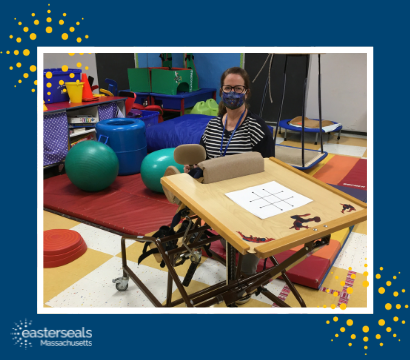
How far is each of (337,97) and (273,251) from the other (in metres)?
6.60

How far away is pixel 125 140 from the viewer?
4.46m

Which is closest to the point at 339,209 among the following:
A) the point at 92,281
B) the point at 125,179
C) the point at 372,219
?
the point at 372,219

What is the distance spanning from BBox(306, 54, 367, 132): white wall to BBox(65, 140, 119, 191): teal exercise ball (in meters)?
4.94

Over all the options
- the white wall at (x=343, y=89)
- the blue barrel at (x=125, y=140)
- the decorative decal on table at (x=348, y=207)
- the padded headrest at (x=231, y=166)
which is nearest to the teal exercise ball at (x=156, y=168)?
the blue barrel at (x=125, y=140)

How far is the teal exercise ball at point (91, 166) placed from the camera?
3.85 meters

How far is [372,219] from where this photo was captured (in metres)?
1.57

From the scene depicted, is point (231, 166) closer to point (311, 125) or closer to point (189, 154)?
point (189, 154)

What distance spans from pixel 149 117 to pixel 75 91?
1.36 metres

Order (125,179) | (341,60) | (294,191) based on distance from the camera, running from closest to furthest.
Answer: (294,191), (125,179), (341,60)

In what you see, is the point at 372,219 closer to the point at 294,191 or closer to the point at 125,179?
the point at 294,191

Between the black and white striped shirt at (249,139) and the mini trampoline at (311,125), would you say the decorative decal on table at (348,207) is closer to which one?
the black and white striped shirt at (249,139)

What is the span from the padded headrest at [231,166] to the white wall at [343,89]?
5.89m

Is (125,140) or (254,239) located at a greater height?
(125,140)

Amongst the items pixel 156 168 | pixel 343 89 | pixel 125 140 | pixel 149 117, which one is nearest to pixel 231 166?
pixel 156 168
